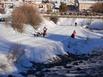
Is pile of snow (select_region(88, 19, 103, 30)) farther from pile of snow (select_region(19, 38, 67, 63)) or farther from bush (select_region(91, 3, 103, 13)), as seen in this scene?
pile of snow (select_region(19, 38, 67, 63))

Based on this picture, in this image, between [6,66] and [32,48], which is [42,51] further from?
[6,66]

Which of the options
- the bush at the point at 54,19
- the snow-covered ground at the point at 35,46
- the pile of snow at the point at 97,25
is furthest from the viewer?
the bush at the point at 54,19

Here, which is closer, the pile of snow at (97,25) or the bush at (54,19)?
the pile of snow at (97,25)

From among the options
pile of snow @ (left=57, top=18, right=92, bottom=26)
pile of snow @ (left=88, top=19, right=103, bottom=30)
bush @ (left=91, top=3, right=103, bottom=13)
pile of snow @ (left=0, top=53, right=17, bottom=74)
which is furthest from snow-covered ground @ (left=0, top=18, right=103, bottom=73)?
bush @ (left=91, top=3, right=103, bottom=13)

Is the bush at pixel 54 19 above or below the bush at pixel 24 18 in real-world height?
below

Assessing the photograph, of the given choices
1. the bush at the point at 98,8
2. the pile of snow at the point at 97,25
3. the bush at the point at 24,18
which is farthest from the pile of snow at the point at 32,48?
the bush at the point at 98,8

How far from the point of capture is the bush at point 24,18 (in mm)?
44594

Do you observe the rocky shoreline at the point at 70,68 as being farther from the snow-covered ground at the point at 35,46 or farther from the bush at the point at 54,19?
the bush at the point at 54,19

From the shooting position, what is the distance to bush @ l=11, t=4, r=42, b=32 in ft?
146

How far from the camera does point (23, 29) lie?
43812 millimetres

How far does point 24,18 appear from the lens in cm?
4825

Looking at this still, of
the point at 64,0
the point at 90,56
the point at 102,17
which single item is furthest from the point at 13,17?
the point at 64,0

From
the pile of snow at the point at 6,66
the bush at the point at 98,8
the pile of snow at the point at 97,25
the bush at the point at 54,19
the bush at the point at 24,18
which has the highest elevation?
the pile of snow at the point at 6,66

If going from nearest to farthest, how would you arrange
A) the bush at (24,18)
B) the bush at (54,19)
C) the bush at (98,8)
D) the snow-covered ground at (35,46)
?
the snow-covered ground at (35,46)
the bush at (24,18)
the bush at (54,19)
the bush at (98,8)
